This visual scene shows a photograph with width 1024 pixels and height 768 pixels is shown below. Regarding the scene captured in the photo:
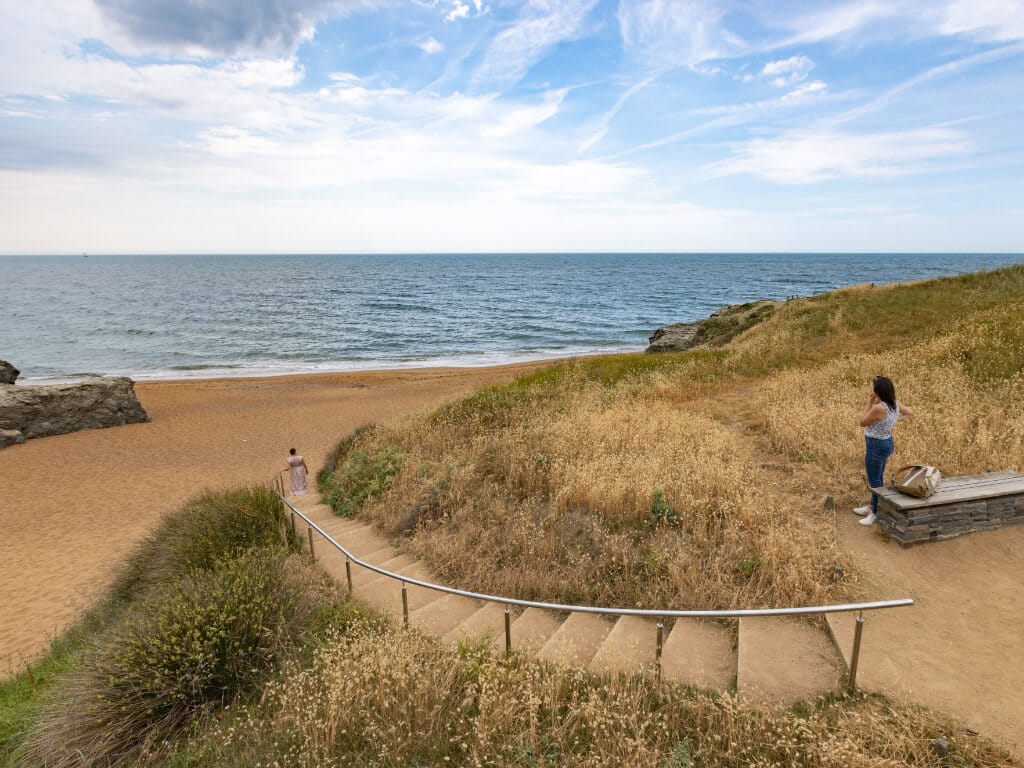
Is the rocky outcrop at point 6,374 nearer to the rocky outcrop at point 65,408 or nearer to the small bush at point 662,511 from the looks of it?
the rocky outcrop at point 65,408

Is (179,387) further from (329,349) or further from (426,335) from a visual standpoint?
(426,335)

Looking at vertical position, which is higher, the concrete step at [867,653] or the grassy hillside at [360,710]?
the concrete step at [867,653]

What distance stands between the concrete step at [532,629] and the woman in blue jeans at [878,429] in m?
4.53

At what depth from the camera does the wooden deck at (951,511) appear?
7.02 meters

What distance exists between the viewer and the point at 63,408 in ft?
75.3

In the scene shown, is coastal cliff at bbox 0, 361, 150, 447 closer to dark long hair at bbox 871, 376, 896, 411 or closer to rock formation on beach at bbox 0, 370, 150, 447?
rock formation on beach at bbox 0, 370, 150, 447

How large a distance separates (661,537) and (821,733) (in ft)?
11.2

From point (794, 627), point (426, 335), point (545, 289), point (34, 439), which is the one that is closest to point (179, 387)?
point (34, 439)

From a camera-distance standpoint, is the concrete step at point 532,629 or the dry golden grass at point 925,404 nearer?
the concrete step at point 532,629

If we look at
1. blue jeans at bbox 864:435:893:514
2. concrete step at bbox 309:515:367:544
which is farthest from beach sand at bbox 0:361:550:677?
blue jeans at bbox 864:435:893:514

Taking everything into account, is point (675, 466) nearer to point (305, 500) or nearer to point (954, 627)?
point (954, 627)

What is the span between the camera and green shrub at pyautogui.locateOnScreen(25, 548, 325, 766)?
209 inches

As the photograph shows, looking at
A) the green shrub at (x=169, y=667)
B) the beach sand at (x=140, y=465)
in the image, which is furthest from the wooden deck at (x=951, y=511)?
the beach sand at (x=140, y=465)

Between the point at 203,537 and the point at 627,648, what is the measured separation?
726 cm
